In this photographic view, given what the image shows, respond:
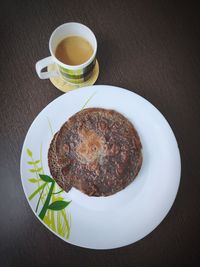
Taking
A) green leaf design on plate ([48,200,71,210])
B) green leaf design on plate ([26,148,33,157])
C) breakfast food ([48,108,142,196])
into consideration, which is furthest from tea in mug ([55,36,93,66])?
green leaf design on plate ([48,200,71,210])

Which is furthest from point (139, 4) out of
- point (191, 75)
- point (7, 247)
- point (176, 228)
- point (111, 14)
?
point (7, 247)

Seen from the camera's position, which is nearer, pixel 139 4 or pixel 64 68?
pixel 64 68

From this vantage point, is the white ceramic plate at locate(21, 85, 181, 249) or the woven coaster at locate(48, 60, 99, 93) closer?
the white ceramic plate at locate(21, 85, 181, 249)

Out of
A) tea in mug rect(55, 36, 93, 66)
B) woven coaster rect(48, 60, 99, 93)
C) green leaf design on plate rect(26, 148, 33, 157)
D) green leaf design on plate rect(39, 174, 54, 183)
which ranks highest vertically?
tea in mug rect(55, 36, 93, 66)

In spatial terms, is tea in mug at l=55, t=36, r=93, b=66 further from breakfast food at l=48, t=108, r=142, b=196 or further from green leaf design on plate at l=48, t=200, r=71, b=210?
green leaf design on plate at l=48, t=200, r=71, b=210

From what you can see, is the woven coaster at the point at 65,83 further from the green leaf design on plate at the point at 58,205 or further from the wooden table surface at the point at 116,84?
the green leaf design on plate at the point at 58,205

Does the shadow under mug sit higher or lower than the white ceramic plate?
higher

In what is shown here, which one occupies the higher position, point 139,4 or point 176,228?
point 139,4

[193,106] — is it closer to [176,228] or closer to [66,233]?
[176,228]

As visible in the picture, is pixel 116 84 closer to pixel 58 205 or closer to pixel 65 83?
pixel 65 83
